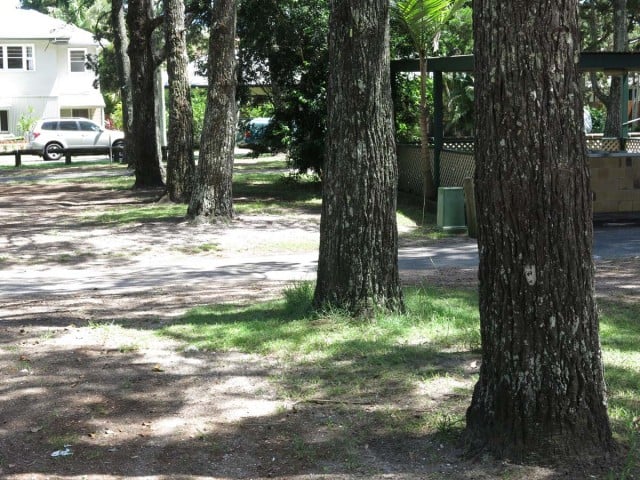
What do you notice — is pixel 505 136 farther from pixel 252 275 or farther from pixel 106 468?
pixel 252 275

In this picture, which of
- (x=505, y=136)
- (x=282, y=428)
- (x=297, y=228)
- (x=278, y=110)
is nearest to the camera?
(x=505, y=136)

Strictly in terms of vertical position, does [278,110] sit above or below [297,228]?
above

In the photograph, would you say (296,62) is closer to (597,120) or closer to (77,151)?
(77,151)

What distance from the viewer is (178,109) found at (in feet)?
59.2

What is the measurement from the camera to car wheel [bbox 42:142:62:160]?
37.3 meters

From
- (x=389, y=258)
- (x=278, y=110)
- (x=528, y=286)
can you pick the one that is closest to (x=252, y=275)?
(x=389, y=258)

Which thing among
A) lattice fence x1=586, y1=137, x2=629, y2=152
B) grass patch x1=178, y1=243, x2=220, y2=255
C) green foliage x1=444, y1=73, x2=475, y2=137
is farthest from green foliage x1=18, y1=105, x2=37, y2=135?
grass patch x1=178, y1=243, x2=220, y2=255

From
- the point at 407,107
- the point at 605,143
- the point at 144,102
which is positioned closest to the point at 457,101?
the point at 407,107

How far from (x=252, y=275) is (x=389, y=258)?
3.96m

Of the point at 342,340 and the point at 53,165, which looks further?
the point at 53,165

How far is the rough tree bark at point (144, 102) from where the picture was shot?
22250 millimetres

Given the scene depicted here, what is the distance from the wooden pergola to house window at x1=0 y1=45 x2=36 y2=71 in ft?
113

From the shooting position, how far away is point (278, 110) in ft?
66.4

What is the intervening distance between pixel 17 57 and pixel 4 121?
3.61 meters
